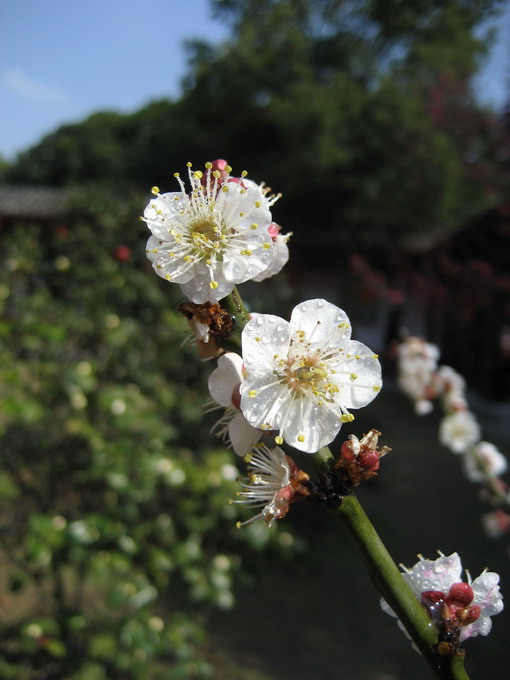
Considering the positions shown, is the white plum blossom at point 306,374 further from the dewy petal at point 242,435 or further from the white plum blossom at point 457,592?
the white plum blossom at point 457,592

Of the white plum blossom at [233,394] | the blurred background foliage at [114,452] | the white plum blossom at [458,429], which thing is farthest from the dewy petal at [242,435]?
the white plum blossom at [458,429]

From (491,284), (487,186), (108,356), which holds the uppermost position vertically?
(487,186)

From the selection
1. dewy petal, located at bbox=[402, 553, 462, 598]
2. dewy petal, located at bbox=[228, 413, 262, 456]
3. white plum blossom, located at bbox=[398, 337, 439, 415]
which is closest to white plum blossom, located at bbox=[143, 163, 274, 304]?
dewy petal, located at bbox=[228, 413, 262, 456]

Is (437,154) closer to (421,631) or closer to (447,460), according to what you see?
(447,460)

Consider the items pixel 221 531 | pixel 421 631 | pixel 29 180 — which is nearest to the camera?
pixel 421 631

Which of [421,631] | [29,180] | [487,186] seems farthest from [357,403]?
[29,180]

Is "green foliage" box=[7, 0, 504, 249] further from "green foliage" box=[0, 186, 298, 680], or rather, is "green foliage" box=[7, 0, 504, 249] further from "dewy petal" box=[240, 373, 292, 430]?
"dewy petal" box=[240, 373, 292, 430]
